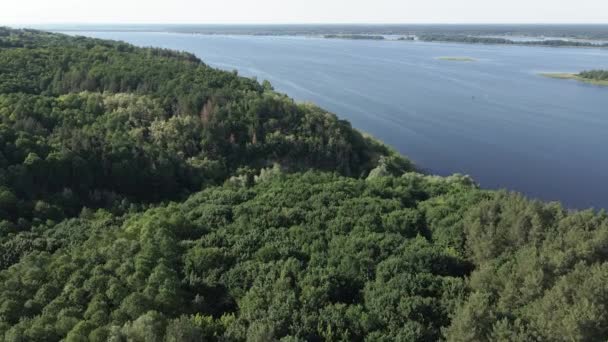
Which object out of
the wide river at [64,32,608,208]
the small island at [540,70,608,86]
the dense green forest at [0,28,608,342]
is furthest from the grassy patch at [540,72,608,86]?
the dense green forest at [0,28,608,342]

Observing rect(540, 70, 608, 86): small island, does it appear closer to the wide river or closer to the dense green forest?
the wide river

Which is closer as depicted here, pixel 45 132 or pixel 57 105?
pixel 45 132

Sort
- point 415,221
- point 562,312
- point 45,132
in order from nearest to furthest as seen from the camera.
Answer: point 562,312 → point 415,221 → point 45,132

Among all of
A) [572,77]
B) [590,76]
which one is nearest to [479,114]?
[572,77]

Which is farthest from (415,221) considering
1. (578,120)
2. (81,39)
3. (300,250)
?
(81,39)

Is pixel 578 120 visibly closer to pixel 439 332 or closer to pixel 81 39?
pixel 439 332
